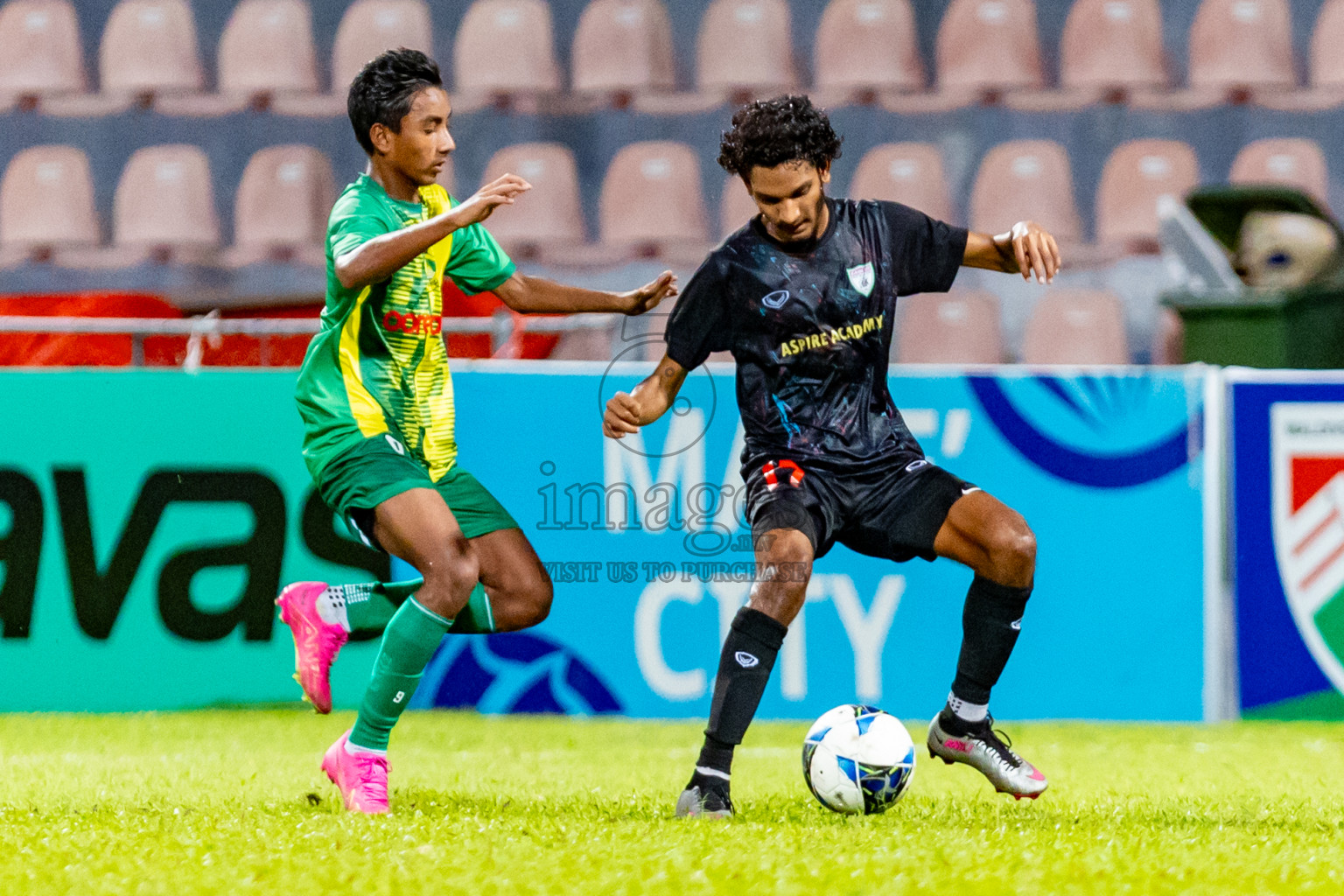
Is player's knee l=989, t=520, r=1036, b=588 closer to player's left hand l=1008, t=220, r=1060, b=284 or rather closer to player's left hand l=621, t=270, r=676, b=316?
player's left hand l=1008, t=220, r=1060, b=284

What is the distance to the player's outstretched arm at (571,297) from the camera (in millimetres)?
4176

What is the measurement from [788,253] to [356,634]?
1653 millimetres

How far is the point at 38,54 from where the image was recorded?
9.84m

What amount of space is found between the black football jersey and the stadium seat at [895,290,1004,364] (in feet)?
14.2

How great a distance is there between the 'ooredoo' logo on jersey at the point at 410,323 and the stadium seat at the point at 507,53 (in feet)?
18.6

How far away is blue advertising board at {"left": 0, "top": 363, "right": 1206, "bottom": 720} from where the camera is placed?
18.9 ft

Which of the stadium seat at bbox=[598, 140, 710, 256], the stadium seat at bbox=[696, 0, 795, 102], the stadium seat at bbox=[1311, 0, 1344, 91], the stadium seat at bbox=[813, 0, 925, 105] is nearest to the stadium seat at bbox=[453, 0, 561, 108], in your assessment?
the stadium seat at bbox=[598, 140, 710, 256]

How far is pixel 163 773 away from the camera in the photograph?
4.58 m

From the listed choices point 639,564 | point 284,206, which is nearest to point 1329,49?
point 639,564

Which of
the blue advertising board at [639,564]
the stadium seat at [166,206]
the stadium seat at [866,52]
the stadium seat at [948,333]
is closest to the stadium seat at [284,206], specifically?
the stadium seat at [166,206]

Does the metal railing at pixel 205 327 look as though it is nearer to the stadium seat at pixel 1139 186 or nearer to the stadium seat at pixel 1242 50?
the stadium seat at pixel 1139 186

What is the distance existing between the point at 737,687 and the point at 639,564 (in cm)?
211

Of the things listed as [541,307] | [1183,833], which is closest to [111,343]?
[541,307]

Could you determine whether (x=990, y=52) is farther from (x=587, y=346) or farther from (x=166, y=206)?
(x=166, y=206)
